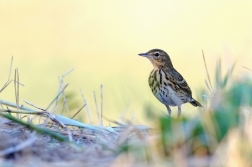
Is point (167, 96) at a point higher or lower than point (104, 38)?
lower

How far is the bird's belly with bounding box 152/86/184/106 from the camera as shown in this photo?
7180mm

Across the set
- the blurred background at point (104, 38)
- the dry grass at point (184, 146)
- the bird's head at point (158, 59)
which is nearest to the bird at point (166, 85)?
the bird's head at point (158, 59)

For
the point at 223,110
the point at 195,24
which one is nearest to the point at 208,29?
the point at 195,24

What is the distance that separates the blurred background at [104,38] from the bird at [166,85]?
91 centimetres

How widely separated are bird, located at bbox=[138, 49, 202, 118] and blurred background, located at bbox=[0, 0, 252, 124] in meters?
0.91

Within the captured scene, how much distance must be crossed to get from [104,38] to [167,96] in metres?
6.43

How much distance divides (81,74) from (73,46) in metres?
1.93

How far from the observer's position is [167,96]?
722cm

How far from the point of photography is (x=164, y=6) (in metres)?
15.5

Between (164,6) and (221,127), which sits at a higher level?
(164,6)

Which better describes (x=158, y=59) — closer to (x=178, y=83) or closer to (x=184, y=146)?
(x=178, y=83)

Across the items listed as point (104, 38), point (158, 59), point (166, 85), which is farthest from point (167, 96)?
point (104, 38)

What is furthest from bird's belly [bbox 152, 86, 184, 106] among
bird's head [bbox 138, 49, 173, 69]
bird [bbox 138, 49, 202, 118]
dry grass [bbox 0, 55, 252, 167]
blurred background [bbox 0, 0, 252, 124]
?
dry grass [bbox 0, 55, 252, 167]

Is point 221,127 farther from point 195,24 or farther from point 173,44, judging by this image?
point 195,24
